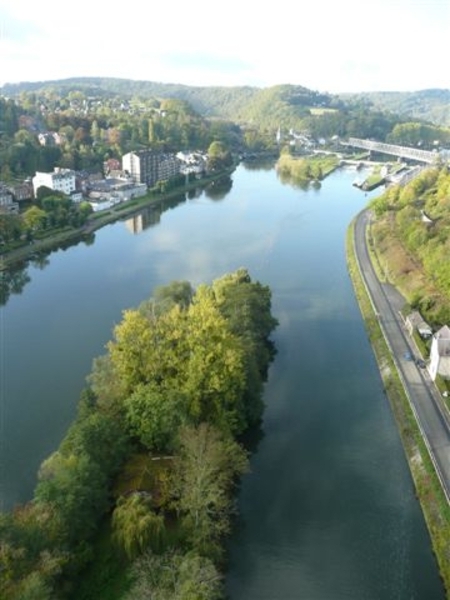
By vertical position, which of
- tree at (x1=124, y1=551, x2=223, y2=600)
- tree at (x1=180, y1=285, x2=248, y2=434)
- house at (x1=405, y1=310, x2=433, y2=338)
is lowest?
house at (x1=405, y1=310, x2=433, y2=338)

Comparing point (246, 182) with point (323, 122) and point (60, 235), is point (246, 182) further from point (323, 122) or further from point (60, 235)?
point (323, 122)

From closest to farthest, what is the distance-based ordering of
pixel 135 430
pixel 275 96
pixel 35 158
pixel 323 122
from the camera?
pixel 135 430, pixel 35 158, pixel 323 122, pixel 275 96

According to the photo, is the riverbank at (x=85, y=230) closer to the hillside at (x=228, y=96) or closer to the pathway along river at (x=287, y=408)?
the pathway along river at (x=287, y=408)

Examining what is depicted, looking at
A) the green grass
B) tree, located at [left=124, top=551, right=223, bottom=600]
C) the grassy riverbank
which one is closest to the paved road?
the grassy riverbank

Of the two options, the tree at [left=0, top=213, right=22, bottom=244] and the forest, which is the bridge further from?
the tree at [left=0, top=213, right=22, bottom=244]

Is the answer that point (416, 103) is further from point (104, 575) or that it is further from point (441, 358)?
point (104, 575)

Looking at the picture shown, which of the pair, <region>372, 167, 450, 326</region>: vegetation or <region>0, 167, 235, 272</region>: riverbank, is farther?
<region>0, 167, 235, 272</region>: riverbank

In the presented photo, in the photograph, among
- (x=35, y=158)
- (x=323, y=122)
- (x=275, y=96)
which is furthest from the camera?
(x=275, y=96)

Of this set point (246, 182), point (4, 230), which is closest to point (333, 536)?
point (4, 230)
